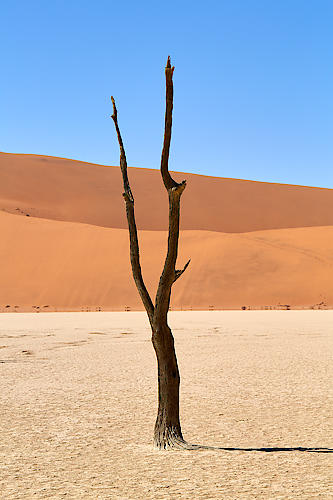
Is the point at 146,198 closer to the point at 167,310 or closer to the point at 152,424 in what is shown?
the point at 152,424

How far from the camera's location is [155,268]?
43.8 metres

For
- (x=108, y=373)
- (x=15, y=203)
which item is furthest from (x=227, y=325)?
(x=15, y=203)

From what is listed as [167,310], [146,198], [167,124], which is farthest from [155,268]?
[146,198]

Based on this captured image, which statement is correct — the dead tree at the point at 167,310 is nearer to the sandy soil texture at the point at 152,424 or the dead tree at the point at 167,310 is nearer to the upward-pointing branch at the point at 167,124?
the upward-pointing branch at the point at 167,124

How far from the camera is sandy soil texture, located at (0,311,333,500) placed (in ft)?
16.7

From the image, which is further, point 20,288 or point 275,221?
point 275,221

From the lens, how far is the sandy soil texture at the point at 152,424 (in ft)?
16.7

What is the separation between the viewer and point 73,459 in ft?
19.4

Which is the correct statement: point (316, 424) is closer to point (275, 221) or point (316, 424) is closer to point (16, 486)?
point (16, 486)

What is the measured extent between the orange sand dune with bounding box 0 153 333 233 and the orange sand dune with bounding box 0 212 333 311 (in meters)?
23.0

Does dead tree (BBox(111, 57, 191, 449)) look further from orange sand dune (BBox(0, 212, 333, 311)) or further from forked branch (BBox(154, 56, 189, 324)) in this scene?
orange sand dune (BBox(0, 212, 333, 311))

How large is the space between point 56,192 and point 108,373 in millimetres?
75908

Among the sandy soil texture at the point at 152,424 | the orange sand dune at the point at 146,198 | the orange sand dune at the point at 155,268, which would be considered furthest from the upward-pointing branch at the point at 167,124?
the orange sand dune at the point at 146,198

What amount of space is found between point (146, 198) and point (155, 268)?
43.5 m
